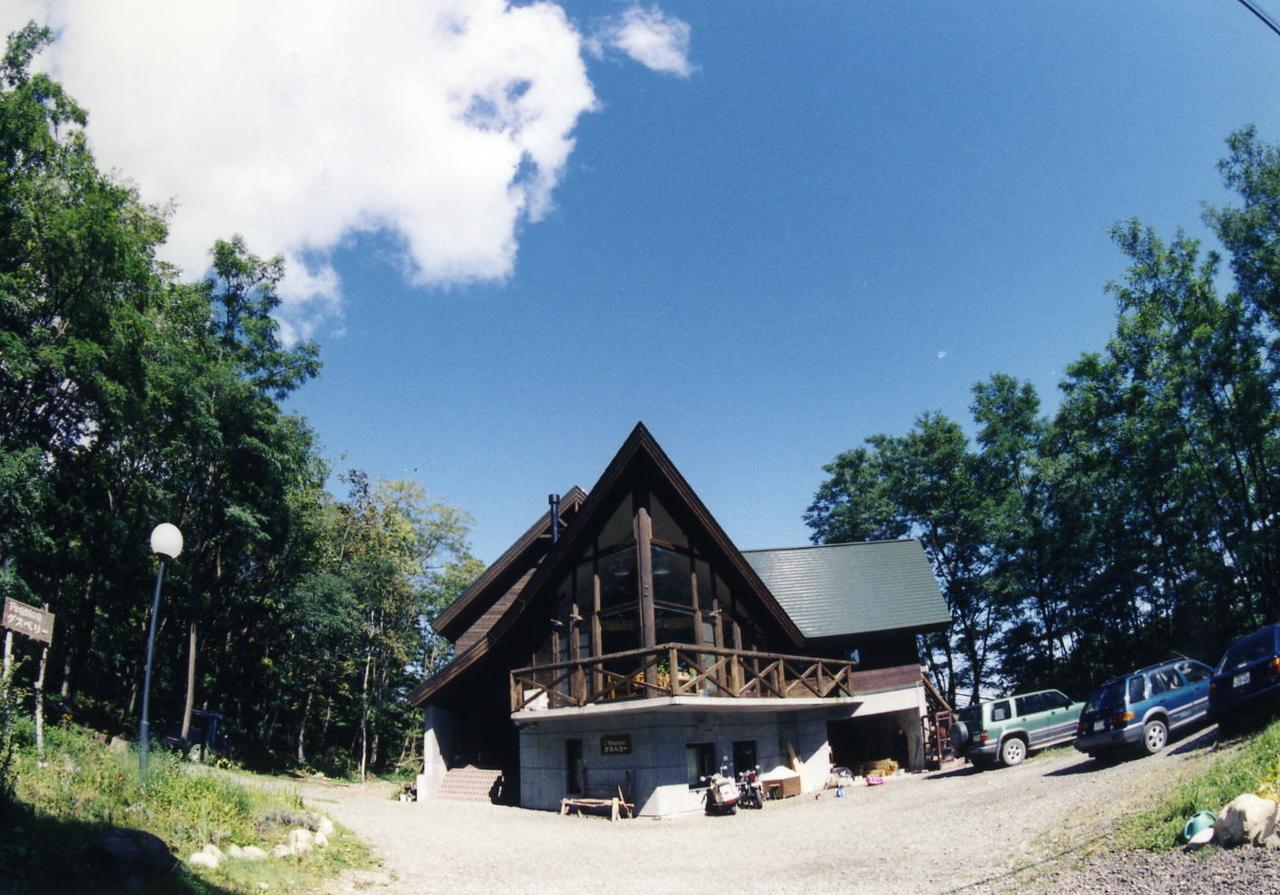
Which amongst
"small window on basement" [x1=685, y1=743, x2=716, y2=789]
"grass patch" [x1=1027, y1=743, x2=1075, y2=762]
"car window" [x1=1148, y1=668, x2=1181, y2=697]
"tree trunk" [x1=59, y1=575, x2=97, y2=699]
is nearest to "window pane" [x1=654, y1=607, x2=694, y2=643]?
"small window on basement" [x1=685, y1=743, x2=716, y2=789]

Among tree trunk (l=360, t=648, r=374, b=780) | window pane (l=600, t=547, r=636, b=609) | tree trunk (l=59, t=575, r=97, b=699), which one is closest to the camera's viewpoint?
window pane (l=600, t=547, r=636, b=609)

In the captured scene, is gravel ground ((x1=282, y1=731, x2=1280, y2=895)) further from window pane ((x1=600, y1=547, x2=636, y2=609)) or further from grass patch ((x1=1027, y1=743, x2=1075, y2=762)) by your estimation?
window pane ((x1=600, y1=547, x2=636, y2=609))

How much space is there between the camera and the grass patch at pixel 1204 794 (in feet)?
23.9

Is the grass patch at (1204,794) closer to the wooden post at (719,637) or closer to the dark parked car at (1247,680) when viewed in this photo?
the dark parked car at (1247,680)

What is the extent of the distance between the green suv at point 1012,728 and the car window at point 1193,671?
4019 millimetres

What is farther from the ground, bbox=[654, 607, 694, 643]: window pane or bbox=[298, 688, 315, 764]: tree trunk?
bbox=[654, 607, 694, 643]: window pane

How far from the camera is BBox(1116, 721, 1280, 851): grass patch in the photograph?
→ 7281 millimetres

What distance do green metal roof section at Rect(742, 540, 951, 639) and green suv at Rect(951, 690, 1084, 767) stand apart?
15.0 feet

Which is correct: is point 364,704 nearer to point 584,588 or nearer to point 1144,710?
point 584,588

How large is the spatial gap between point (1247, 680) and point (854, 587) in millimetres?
13937

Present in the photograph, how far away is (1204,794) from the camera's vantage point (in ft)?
25.5

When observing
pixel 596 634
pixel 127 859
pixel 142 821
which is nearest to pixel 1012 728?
pixel 596 634

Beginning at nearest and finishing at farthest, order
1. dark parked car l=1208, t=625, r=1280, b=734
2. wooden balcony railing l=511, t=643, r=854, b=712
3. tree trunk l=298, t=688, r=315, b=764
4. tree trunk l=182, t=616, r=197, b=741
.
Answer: dark parked car l=1208, t=625, r=1280, b=734 → wooden balcony railing l=511, t=643, r=854, b=712 → tree trunk l=182, t=616, r=197, b=741 → tree trunk l=298, t=688, r=315, b=764

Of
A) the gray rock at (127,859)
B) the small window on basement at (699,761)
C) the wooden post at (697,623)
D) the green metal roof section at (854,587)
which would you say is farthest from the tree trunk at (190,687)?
the green metal roof section at (854,587)
